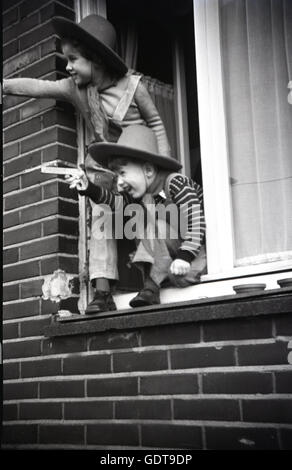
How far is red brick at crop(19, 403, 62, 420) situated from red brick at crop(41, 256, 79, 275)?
0.63 metres

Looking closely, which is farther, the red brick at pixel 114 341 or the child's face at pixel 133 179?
the child's face at pixel 133 179

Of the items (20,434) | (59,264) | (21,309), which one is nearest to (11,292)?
(21,309)

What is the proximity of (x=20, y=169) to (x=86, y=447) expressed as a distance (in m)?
1.46

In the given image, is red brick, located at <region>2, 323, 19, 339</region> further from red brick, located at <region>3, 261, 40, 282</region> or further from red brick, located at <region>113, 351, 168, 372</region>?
red brick, located at <region>113, 351, 168, 372</region>

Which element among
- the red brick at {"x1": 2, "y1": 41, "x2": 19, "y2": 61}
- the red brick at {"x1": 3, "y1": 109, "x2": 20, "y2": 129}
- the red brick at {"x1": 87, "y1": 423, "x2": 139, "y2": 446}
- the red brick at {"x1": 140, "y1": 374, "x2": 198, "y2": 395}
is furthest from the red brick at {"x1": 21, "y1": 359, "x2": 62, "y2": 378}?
the red brick at {"x1": 2, "y1": 41, "x2": 19, "y2": 61}

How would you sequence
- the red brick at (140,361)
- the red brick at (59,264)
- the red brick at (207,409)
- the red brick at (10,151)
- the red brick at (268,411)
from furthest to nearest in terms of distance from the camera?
the red brick at (10,151)
the red brick at (59,264)
the red brick at (140,361)
the red brick at (207,409)
the red brick at (268,411)

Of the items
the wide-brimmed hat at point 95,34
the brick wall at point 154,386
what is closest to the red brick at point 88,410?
the brick wall at point 154,386

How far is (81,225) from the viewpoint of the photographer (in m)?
3.07

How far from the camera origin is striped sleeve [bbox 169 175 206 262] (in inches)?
104

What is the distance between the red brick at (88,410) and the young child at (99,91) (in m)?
0.55

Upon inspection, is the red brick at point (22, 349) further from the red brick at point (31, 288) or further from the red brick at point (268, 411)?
the red brick at point (268, 411)

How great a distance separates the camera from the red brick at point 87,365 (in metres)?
2.71
